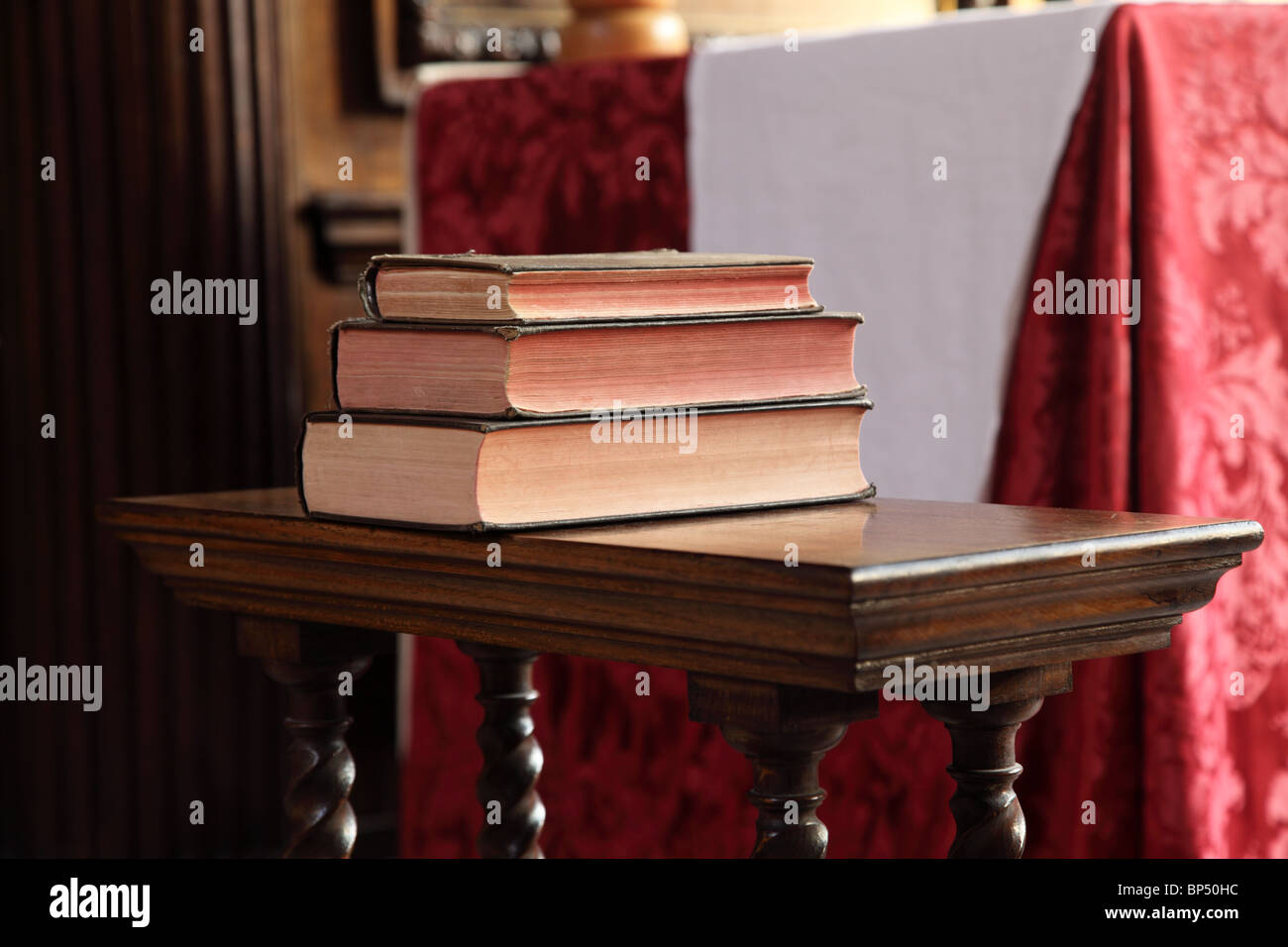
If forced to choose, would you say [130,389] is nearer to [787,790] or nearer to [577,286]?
[577,286]

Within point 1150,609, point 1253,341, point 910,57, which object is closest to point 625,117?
point 910,57

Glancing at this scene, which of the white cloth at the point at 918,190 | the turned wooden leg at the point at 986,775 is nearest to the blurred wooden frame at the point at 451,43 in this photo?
the white cloth at the point at 918,190

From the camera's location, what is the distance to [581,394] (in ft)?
3.45

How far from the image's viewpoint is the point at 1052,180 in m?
1.68

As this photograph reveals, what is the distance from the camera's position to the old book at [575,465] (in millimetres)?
1015

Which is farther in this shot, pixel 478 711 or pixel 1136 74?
pixel 478 711

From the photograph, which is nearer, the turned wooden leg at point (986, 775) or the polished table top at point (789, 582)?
the polished table top at point (789, 582)

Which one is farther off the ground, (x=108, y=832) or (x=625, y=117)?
(x=625, y=117)

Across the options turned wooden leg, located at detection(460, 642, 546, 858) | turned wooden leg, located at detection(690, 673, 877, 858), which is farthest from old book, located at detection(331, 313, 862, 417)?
turned wooden leg, located at detection(460, 642, 546, 858)

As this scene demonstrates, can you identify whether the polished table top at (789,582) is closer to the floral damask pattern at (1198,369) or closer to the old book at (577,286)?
the old book at (577,286)

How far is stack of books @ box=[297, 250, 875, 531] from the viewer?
1.02 m

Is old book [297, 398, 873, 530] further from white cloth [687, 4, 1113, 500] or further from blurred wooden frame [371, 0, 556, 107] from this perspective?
blurred wooden frame [371, 0, 556, 107]
